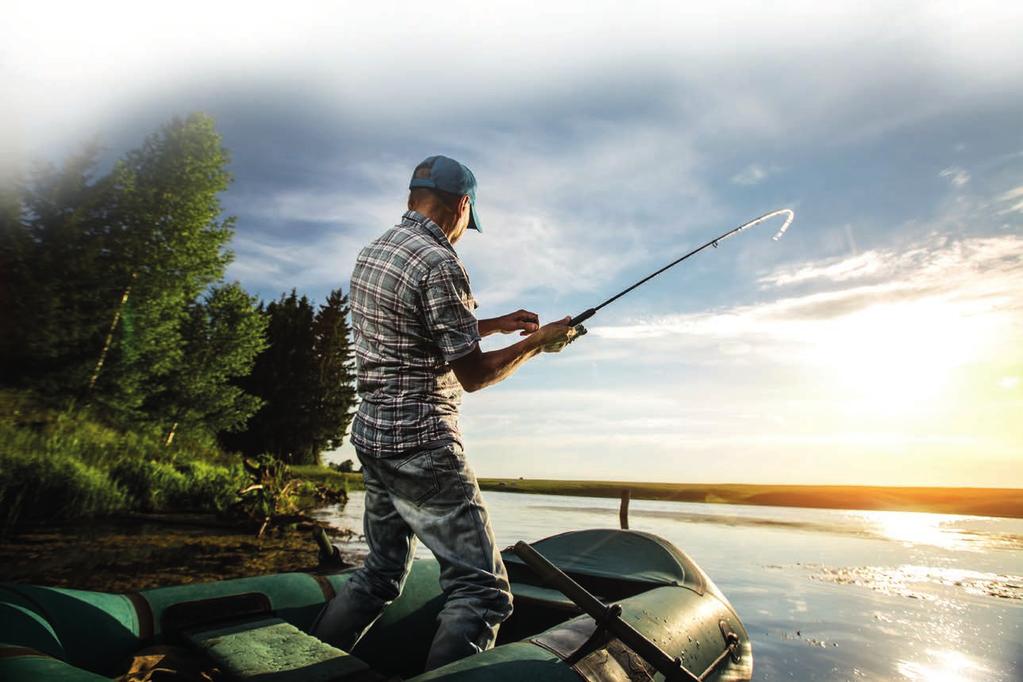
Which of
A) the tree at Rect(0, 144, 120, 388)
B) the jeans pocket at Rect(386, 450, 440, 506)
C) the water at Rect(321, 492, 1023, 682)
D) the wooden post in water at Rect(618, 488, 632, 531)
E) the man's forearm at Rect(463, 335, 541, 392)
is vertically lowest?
the water at Rect(321, 492, 1023, 682)

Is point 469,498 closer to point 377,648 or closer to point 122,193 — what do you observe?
point 377,648

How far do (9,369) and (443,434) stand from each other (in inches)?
813

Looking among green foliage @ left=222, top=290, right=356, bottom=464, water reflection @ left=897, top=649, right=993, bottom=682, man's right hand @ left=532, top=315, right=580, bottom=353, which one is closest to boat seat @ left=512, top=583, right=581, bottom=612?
man's right hand @ left=532, top=315, right=580, bottom=353

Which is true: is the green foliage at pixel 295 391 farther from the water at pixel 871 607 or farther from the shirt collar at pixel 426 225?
the shirt collar at pixel 426 225

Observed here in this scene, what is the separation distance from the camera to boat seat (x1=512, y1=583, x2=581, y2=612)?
356 centimetres

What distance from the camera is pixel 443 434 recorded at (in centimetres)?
214

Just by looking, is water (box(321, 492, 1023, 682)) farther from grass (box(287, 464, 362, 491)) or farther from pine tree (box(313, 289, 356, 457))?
pine tree (box(313, 289, 356, 457))

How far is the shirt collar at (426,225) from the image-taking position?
7.80 feet

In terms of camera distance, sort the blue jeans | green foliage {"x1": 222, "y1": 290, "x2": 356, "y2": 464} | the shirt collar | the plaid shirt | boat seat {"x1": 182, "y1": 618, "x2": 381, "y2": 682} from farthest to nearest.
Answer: green foliage {"x1": 222, "y1": 290, "x2": 356, "y2": 464}, the shirt collar, the plaid shirt, the blue jeans, boat seat {"x1": 182, "y1": 618, "x2": 381, "y2": 682}

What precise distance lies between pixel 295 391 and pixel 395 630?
29806mm

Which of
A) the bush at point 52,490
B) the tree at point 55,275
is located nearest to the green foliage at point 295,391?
the tree at point 55,275

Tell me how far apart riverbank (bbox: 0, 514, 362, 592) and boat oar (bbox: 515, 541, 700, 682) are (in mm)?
4704

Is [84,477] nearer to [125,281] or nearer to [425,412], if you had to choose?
[425,412]

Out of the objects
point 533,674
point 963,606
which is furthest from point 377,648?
point 963,606
